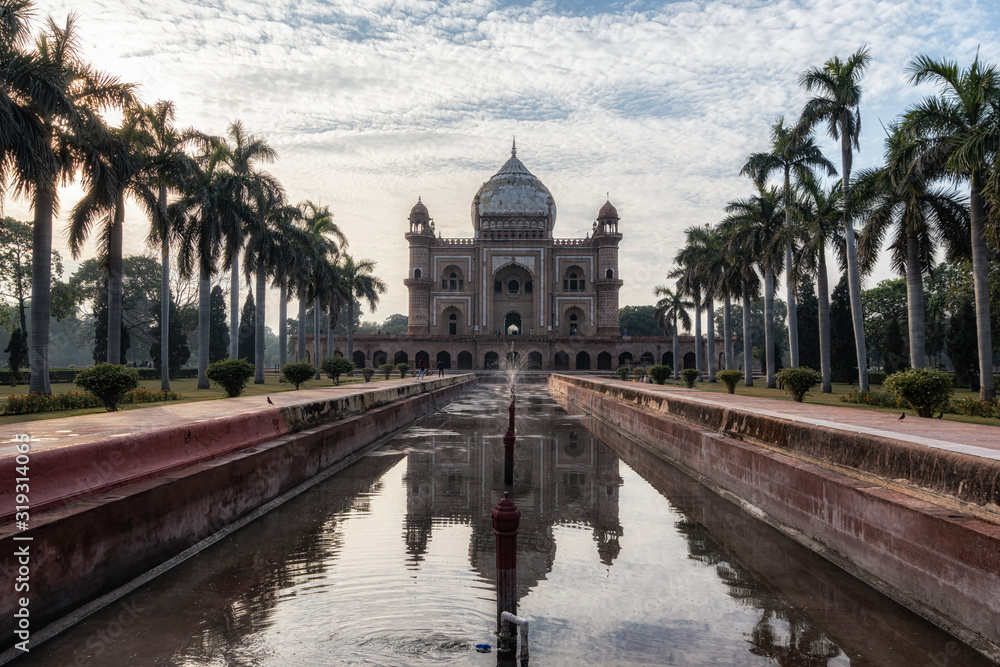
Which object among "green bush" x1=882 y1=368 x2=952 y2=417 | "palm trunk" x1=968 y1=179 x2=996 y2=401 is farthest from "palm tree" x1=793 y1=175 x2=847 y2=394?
"green bush" x1=882 y1=368 x2=952 y2=417

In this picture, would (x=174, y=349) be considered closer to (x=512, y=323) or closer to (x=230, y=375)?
(x=230, y=375)

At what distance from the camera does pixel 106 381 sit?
1233cm

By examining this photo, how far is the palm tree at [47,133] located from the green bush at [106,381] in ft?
13.3

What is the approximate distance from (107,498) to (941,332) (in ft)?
170

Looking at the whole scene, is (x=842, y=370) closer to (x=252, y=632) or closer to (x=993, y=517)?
(x=993, y=517)

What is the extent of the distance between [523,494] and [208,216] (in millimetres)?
20508

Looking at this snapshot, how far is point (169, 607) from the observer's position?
400 centimetres

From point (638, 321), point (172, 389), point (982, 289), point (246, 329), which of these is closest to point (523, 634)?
point (982, 289)

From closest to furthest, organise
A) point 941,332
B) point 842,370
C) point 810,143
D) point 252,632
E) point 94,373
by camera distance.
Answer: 1. point 252,632
2. point 94,373
3. point 810,143
4. point 842,370
5. point 941,332

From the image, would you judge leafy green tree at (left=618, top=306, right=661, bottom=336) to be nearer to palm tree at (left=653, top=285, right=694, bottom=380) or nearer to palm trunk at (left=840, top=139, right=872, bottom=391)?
palm tree at (left=653, top=285, right=694, bottom=380)

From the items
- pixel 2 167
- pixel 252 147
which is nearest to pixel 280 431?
pixel 2 167

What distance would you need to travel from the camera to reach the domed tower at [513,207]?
6688 cm

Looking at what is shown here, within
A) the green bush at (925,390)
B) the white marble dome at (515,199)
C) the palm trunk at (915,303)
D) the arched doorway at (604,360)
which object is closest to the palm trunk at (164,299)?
the green bush at (925,390)

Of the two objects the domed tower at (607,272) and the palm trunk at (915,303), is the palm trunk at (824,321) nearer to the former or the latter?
the palm trunk at (915,303)
